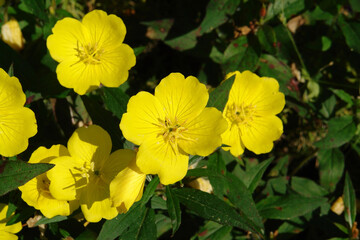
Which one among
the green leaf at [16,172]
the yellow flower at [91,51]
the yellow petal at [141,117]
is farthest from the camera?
the yellow flower at [91,51]

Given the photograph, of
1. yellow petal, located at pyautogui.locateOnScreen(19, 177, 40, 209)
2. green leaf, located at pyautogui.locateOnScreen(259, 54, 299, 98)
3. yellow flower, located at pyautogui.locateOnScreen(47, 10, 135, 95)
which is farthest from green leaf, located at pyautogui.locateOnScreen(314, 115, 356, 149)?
yellow petal, located at pyautogui.locateOnScreen(19, 177, 40, 209)

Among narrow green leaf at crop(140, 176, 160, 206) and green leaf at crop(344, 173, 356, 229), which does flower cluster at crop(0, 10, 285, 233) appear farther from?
green leaf at crop(344, 173, 356, 229)

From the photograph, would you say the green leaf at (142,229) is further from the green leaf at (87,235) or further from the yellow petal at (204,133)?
the yellow petal at (204,133)

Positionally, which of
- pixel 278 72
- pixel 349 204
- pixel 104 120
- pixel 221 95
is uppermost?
pixel 221 95

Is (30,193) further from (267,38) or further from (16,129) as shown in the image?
(267,38)

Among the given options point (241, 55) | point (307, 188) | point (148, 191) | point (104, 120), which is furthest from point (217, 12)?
point (307, 188)

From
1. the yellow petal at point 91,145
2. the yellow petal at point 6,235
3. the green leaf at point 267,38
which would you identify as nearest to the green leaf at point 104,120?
the yellow petal at point 91,145
